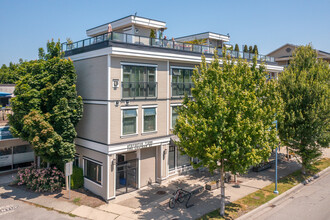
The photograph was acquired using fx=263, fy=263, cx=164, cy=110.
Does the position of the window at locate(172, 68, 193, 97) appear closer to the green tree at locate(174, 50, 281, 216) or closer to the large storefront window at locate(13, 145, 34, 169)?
the green tree at locate(174, 50, 281, 216)

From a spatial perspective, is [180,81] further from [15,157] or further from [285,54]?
[285,54]

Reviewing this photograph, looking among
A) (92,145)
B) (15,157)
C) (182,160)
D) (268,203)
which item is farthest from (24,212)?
(268,203)

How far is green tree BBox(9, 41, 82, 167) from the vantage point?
17172 millimetres

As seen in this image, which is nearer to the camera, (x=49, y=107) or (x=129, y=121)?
(x=129, y=121)

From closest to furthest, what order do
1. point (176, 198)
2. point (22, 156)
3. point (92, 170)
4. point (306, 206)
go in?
point (176, 198), point (306, 206), point (92, 170), point (22, 156)

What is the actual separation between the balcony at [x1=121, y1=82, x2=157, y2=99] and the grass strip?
8.95 m

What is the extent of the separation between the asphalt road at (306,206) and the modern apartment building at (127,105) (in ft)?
27.5

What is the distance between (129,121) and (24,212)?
8.37m

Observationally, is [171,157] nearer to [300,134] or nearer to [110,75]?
[110,75]

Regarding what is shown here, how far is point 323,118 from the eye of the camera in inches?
809

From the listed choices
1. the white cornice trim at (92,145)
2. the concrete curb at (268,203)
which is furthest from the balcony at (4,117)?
the concrete curb at (268,203)

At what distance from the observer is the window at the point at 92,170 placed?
18328mm

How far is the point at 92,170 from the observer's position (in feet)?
62.2

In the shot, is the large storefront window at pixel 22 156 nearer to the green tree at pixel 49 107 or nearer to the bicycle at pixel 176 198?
the green tree at pixel 49 107
